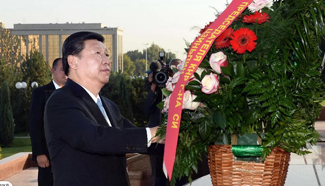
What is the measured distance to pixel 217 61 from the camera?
1826 mm

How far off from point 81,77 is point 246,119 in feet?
3.14

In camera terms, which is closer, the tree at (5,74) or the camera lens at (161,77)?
the camera lens at (161,77)

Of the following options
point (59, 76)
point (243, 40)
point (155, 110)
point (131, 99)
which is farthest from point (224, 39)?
point (131, 99)

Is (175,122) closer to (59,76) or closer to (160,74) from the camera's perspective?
(59,76)

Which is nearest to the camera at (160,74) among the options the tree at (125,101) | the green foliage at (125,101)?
the green foliage at (125,101)

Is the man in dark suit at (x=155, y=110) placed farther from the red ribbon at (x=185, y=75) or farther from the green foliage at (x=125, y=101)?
the green foliage at (x=125, y=101)

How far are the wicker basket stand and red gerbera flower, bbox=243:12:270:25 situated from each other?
0.46m

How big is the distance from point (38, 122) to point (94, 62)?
9.10ft

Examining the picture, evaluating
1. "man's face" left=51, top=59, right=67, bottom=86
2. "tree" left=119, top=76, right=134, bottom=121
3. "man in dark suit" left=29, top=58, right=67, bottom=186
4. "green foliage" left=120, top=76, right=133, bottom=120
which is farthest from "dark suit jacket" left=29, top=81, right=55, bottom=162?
"tree" left=119, top=76, right=134, bottom=121

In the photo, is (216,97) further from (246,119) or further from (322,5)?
(322,5)

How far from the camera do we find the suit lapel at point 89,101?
242 cm

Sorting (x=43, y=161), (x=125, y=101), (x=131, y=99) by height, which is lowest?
(x=43, y=161)

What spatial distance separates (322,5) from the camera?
186cm

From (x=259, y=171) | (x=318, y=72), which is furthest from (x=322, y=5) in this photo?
(x=259, y=171)
